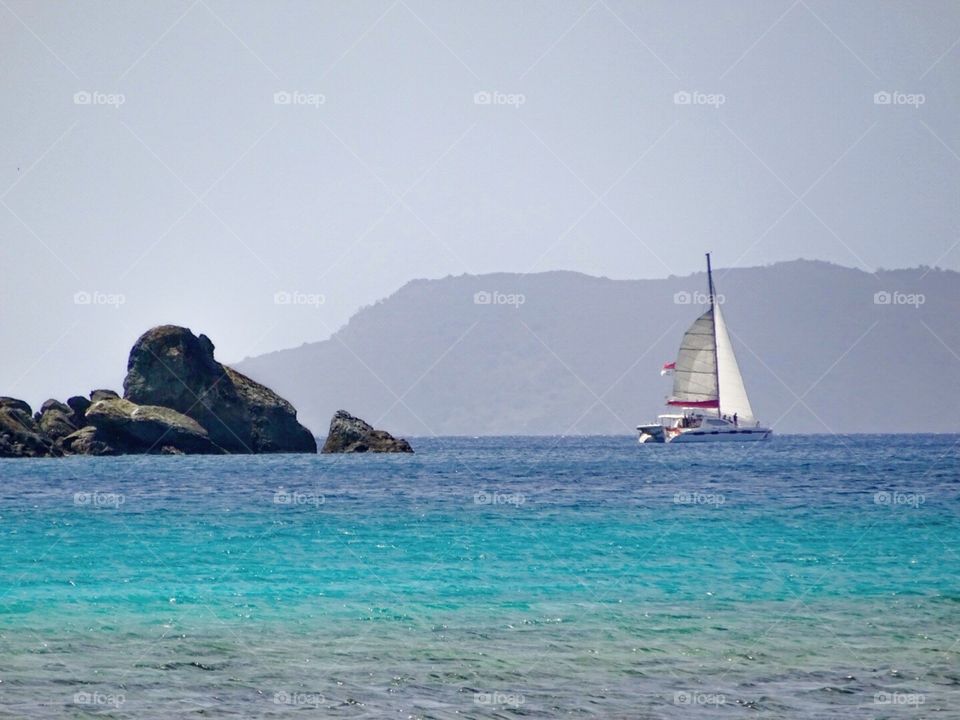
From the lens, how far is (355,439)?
100 metres

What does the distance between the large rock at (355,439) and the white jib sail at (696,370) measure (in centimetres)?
3708

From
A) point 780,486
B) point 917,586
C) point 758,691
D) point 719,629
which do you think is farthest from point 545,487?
point 758,691

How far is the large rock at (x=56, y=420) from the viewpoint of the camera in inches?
3647

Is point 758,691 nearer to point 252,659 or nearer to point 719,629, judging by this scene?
point 719,629

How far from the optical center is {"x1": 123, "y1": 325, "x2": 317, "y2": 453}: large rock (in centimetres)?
9306

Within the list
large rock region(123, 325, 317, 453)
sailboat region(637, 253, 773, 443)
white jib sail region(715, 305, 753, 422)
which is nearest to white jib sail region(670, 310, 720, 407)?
sailboat region(637, 253, 773, 443)

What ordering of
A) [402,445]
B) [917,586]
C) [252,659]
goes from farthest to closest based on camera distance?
[402,445] < [917,586] < [252,659]

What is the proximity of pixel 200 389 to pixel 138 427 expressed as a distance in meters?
6.13

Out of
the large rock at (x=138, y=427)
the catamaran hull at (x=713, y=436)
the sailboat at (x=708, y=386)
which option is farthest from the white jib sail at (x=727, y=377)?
the large rock at (x=138, y=427)

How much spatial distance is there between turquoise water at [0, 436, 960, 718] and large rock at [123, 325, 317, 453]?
47.8 meters

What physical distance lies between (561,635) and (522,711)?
15.0ft

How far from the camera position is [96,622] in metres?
20.1

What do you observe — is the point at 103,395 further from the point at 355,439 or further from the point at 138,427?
the point at 355,439

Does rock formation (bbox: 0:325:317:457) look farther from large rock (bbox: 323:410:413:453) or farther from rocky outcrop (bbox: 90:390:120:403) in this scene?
large rock (bbox: 323:410:413:453)
